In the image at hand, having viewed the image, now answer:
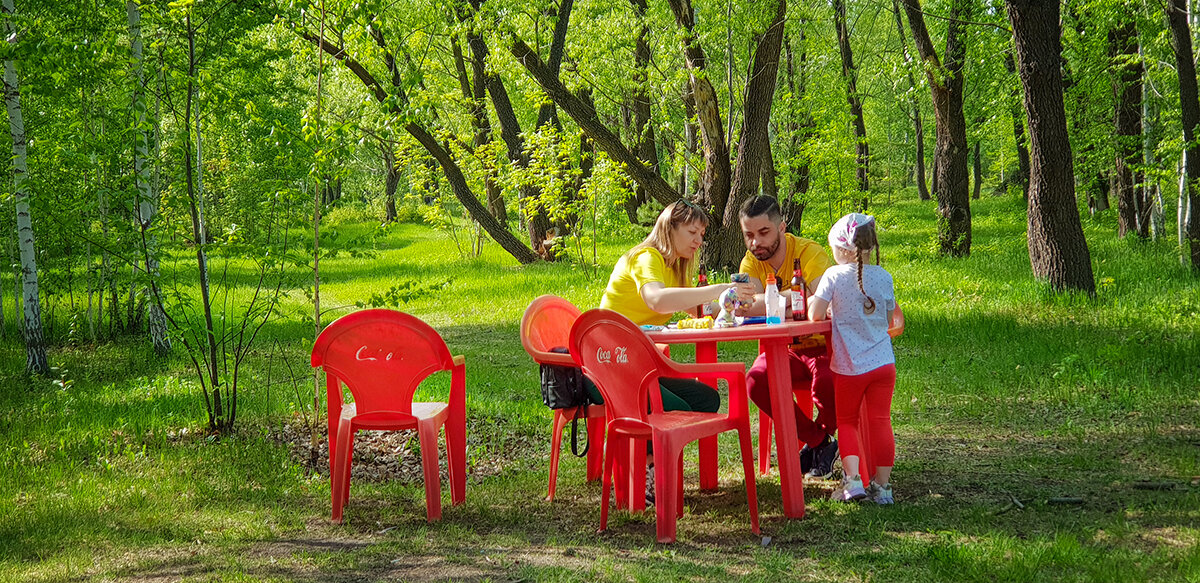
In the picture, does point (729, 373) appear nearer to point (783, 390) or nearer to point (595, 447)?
point (783, 390)

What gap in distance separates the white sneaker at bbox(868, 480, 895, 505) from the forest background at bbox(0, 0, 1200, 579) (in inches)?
16.0

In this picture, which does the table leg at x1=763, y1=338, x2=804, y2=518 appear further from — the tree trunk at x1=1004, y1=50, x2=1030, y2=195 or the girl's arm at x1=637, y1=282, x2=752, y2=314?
the tree trunk at x1=1004, y1=50, x2=1030, y2=195

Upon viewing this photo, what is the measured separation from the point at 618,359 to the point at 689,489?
50.3 inches

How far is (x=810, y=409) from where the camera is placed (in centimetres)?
582

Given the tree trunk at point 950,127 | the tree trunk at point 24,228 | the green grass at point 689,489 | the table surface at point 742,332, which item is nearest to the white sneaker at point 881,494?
the green grass at point 689,489

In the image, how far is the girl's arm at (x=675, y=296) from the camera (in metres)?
5.06

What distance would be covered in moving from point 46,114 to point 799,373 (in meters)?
9.59

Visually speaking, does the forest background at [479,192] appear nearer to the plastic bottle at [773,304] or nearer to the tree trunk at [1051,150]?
the tree trunk at [1051,150]

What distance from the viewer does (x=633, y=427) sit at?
15.4 ft

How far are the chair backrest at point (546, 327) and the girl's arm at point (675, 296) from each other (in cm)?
47

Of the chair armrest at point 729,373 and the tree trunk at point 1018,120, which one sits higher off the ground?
the tree trunk at point 1018,120

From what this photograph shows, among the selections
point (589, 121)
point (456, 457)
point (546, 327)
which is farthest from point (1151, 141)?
point (456, 457)

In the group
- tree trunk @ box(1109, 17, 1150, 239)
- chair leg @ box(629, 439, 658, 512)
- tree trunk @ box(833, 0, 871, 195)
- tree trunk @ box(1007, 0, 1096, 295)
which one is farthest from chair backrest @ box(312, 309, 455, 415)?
tree trunk @ box(833, 0, 871, 195)

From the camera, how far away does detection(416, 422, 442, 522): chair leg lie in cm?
496
